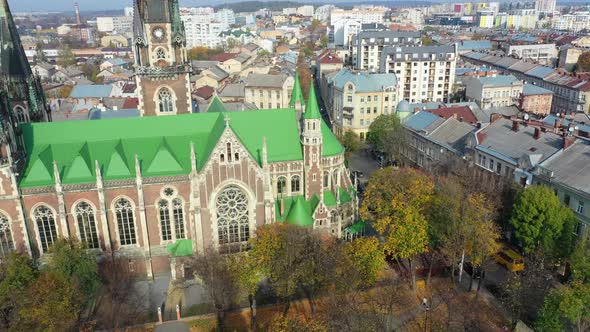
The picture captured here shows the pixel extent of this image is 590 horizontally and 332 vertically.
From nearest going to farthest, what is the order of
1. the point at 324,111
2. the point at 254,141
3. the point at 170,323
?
the point at 170,323 < the point at 254,141 < the point at 324,111

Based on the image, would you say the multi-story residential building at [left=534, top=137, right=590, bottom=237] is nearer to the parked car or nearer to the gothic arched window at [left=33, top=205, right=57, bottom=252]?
the parked car

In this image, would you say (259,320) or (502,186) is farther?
(502,186)

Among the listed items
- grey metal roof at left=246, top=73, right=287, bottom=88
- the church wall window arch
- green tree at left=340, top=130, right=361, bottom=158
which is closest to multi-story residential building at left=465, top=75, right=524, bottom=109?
green tree at left=340, top=130, right=361, bottom=158

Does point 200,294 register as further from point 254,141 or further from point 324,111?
point 324,111

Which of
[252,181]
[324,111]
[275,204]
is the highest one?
[252,181]

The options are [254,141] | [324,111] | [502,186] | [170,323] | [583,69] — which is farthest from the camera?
[583,69]

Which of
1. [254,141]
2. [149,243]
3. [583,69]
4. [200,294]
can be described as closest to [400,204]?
[254,141]

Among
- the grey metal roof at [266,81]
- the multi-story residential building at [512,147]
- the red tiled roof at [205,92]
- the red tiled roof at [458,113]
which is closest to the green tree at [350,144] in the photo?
the red tiled roof at [458,113]
